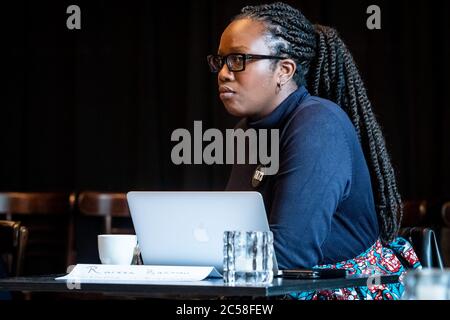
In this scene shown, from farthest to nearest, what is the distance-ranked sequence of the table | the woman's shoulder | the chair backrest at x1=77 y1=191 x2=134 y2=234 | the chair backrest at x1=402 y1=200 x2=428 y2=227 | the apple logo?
the chair backrest at x1=77 y1=191 x2=134 y2=234
the chair backrest at x1=402 y1=200 x2=428 y2=227
the woman's shoulder
the apple logo
the table

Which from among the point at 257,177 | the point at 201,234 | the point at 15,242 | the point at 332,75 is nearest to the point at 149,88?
the point at 15,242

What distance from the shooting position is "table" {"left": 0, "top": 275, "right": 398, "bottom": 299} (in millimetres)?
1516

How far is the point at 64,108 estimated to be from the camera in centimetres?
495

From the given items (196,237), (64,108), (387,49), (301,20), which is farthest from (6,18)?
(196,237)

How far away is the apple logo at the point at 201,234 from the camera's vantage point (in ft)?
5.99

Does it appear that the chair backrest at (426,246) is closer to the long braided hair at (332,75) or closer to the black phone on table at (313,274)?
the long braided hair at (332,75)

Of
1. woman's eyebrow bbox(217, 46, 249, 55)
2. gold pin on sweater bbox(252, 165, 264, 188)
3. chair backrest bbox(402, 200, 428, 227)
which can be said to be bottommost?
chair backrest bbox(402, 200, 428, 227)

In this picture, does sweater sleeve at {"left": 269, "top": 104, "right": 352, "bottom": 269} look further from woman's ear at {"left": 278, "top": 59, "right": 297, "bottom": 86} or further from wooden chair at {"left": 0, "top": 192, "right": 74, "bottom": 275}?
wooden chair at {"left": 0, "top": 192, "right": 74, "bottom": 275}

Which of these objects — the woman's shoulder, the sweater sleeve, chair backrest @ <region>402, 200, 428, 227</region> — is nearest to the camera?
the sweater sleeve

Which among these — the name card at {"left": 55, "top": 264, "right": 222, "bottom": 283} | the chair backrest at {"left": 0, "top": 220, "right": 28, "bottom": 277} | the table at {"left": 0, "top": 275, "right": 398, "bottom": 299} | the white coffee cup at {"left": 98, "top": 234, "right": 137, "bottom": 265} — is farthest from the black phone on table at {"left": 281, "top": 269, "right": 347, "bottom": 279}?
the chair backrest at {"left": 0, "top": 220, "right": 28, "bottom": 277}

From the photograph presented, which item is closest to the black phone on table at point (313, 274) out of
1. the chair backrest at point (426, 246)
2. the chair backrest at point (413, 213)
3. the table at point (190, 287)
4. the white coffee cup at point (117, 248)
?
the table at point (190, 287)

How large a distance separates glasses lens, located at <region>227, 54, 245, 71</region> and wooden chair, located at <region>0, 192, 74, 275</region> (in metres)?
2.01

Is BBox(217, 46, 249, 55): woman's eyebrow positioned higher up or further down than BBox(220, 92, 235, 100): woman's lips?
higher up

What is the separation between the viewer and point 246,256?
168 cm
